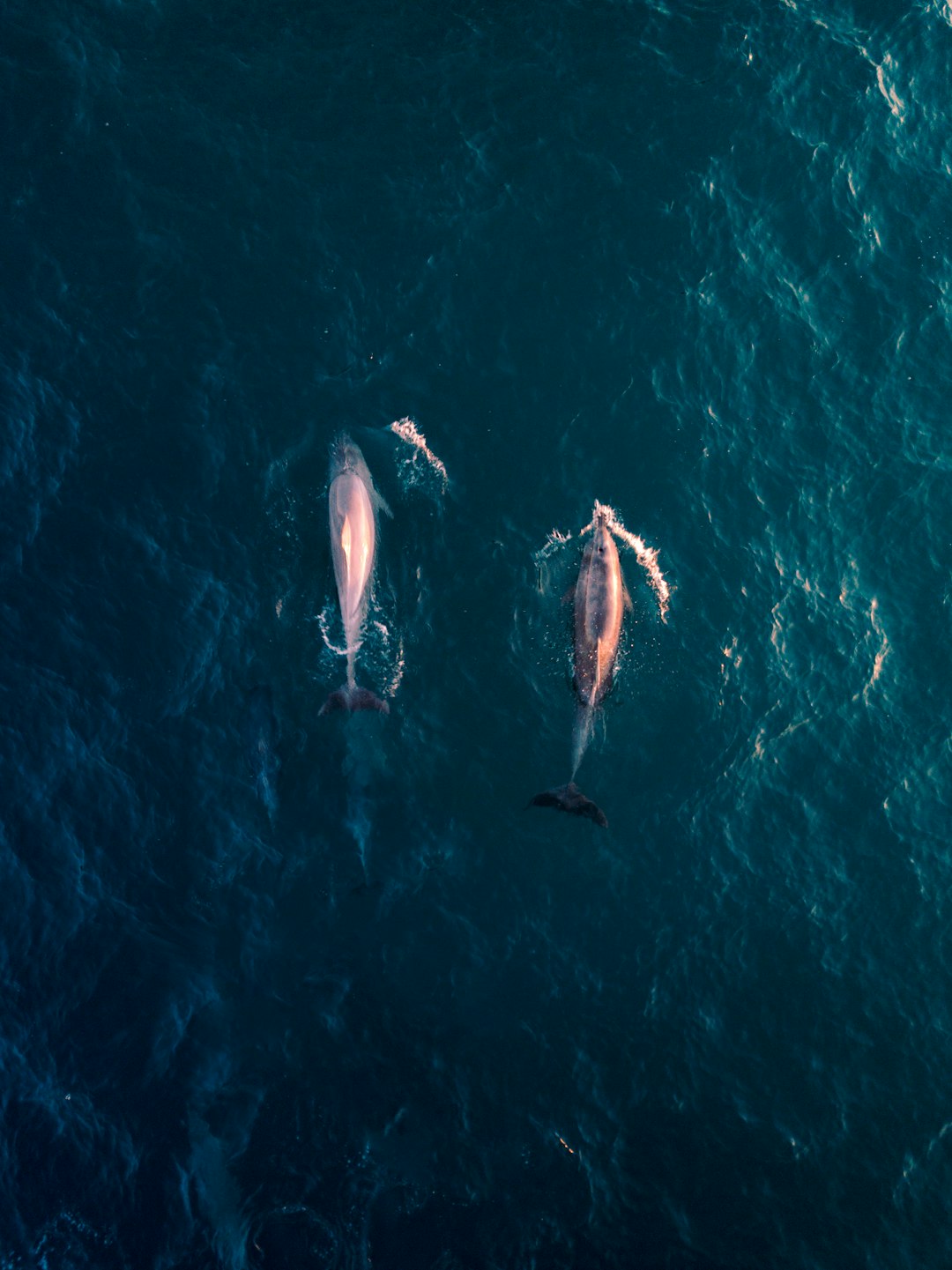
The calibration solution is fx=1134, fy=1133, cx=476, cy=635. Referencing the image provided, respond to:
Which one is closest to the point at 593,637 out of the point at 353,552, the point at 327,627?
the point at 353,552

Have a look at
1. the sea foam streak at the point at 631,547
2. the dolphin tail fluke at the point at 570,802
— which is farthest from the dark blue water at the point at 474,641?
the dolphin tail fluke at the point at 570,802

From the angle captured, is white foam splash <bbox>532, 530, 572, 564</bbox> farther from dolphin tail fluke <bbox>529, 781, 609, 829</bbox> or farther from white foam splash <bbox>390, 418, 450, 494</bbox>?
dolphin tail fluke <bbox>529, 781, 609, 829</bbox>

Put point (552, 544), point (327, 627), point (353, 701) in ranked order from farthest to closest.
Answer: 1. point (552, 544)
2. point (327, 627)
3. point (353, 701)

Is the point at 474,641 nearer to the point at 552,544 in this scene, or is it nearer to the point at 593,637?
the point at 593,637

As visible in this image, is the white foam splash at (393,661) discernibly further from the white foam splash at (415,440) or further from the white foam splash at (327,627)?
the white foam splash at (415,440)

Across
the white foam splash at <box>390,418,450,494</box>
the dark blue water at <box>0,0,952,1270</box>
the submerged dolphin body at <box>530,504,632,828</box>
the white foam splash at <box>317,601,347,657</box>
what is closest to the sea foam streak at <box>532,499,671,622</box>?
the dark blue water at <box>0,0,952,1270</box>

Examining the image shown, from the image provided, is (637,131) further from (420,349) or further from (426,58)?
(420,349)
